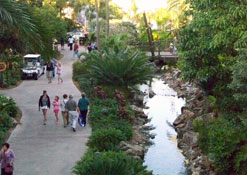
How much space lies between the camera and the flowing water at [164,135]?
16123 millimetres

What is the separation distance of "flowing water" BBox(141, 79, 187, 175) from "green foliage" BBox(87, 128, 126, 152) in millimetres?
1543

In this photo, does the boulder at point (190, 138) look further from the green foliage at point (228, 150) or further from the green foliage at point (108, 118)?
the green foliage at point (228, 150)

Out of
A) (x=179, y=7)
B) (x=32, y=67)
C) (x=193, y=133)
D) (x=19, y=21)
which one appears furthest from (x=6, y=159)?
(x=179, y=7)

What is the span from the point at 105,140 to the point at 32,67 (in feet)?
55.3

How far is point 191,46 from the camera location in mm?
18328

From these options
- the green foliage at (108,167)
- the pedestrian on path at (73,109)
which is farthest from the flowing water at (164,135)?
the green foliage at (108,167)

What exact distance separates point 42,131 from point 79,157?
3450 mm

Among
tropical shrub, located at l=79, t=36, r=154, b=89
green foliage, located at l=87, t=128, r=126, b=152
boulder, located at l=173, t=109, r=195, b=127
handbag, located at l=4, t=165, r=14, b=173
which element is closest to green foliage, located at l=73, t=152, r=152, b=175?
handbag, located at l=4, t=165, r=14, b=173

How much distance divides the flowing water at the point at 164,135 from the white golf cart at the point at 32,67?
23.1ft

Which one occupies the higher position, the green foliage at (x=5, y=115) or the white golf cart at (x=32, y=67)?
the white golf cart at (x=32, y=67)

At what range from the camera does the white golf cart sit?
98.5ft

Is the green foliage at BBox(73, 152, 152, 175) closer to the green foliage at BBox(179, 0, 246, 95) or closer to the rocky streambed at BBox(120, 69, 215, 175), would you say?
the rocky streambed at BBox(120, 69, 215, 175)

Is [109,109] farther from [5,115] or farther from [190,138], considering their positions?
[5,115]

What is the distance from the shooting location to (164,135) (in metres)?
20.8
